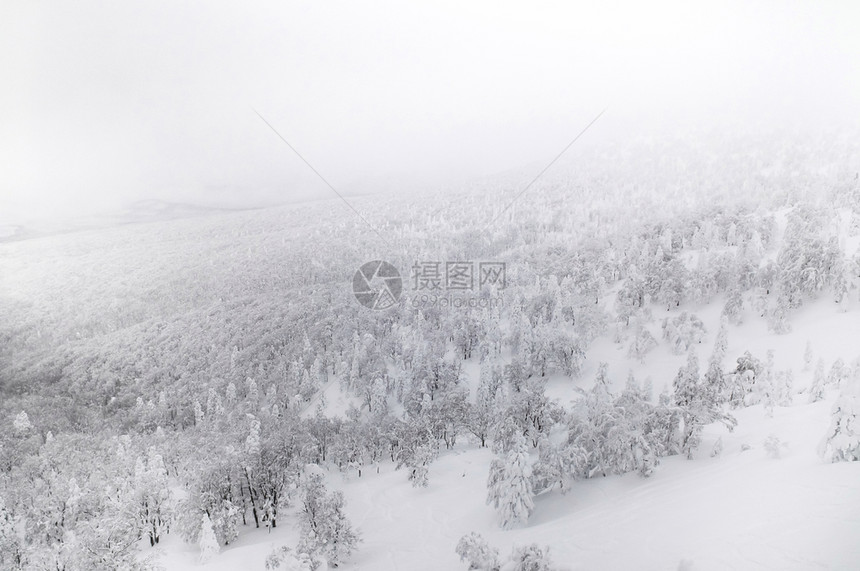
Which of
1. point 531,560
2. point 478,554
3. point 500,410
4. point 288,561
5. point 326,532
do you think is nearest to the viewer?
point 531,560

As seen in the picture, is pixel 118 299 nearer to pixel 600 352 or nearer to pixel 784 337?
pixel 600 352

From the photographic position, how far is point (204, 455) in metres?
49.5

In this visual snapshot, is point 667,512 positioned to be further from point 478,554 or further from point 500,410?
point 500,410

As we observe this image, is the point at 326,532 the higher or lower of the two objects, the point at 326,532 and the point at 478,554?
the lower

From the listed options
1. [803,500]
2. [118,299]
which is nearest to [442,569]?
[803,500]

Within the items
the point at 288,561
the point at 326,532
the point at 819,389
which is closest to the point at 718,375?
the point at 819,389

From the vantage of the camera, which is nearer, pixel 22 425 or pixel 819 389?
pixel 819 389

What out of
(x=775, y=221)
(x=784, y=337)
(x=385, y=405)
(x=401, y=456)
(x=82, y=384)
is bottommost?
(x=82, y=384)

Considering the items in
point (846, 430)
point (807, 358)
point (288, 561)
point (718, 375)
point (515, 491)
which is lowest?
point (288, 561)

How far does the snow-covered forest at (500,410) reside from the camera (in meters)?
20.2

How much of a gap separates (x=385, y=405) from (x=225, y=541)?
142 feet

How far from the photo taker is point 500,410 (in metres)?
53.2

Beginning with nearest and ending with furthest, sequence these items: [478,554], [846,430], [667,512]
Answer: [846,430] < [667,512] < [478,554]

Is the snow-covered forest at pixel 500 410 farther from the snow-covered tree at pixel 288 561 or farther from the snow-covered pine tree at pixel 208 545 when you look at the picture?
the snow-covered tree at pixel 288 561
